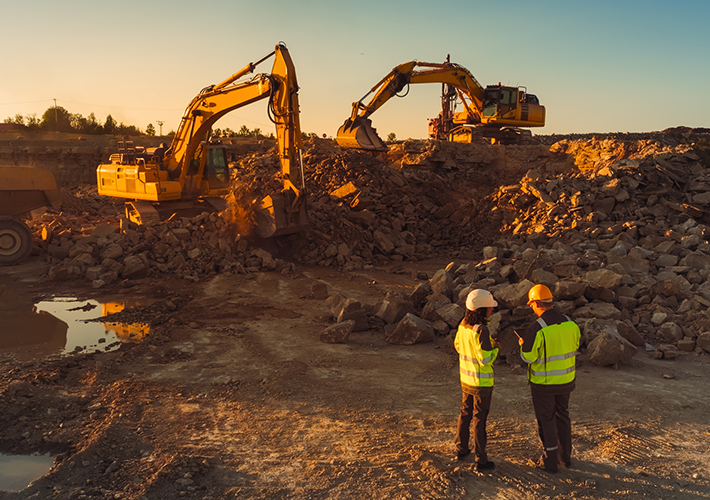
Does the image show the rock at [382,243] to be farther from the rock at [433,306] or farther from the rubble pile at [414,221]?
the rock at [433,306]

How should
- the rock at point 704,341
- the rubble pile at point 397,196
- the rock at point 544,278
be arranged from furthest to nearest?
the rubble pile at point 397,196, the rock at point 544,278, the rock at point 704,341

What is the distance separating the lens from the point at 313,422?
17.4 ft

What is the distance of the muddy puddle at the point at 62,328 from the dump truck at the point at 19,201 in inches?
133

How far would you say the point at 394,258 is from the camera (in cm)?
1377

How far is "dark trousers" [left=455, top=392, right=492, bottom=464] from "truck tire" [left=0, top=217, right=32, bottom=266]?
38.9 ft

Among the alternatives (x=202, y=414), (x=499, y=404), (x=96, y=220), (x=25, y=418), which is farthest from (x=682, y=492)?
(x=96, y=220)

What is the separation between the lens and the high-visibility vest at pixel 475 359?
418 centimetres

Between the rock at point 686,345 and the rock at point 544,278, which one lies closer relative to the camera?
the rock at point 686,345

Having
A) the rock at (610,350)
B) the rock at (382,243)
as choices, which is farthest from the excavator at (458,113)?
the rock at (610,350)

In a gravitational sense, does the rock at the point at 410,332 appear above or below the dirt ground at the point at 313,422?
above

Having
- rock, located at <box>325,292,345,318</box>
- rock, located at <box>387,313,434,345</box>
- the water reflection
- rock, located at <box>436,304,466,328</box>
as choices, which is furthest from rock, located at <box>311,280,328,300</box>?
the water reflection

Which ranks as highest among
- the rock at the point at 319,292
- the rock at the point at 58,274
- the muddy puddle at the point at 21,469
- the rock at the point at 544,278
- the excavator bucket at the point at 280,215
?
the excavator bucket at the point at 280,215

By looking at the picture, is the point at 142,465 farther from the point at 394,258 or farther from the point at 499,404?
the point at 394,258

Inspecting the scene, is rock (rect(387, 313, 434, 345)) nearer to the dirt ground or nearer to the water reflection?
the dirt ground
